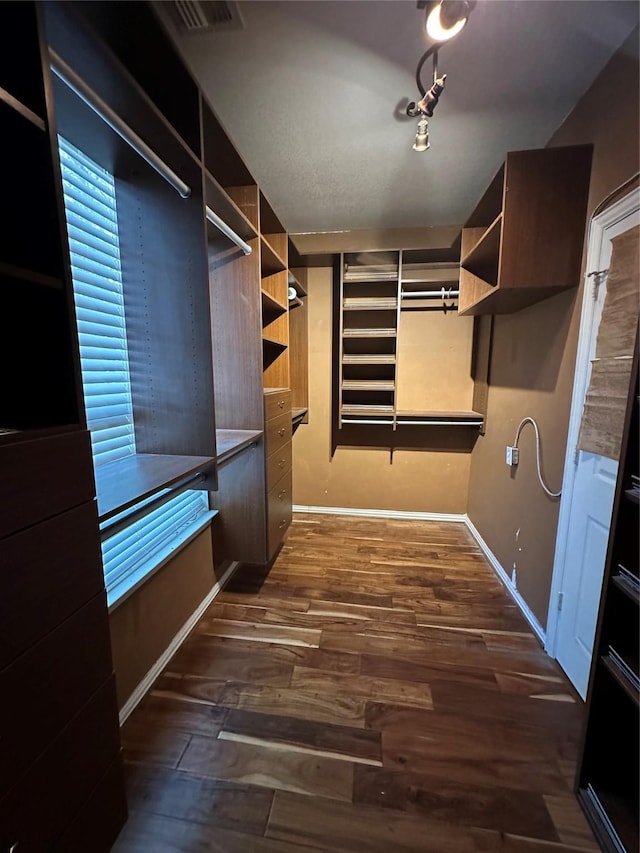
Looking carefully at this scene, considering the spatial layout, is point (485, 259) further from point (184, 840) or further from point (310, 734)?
point (184, 840)

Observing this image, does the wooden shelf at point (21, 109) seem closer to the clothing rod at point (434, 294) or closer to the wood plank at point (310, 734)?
the wood plank at point (310, 734)

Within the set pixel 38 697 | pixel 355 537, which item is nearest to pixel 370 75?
pixel 38 697

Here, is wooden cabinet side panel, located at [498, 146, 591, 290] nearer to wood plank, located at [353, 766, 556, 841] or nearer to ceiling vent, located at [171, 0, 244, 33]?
ceiling vent, located at [171, 0, 244, 33]

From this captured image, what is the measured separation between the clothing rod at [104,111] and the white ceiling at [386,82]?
0.55 metres

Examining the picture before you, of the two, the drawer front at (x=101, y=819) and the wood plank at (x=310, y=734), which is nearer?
the drawer front at (x=101, y=819)

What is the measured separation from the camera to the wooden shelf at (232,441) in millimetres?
1480

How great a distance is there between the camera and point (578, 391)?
4.88ft

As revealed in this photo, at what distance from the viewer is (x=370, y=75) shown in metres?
1.36

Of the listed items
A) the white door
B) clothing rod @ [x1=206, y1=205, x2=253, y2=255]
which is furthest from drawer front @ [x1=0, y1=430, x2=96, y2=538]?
the white door

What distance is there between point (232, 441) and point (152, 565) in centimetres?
68

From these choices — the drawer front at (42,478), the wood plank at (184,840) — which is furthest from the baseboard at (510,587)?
the drawer front at (42,478)

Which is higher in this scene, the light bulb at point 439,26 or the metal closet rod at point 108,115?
the light bulb at point 439,26

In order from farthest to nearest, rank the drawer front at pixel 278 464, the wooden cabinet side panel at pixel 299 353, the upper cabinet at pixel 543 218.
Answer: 1. the wooden cabinet side panel at pixel 299 353
2. the drawer front at pixel 278 464
3. the upper cabinet at pixel 543 218

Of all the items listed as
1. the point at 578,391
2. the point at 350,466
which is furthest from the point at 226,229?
the point at 350,466
